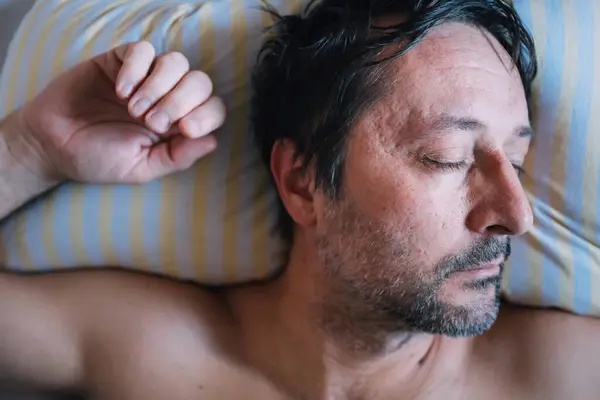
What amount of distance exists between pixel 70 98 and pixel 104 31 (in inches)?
7.0

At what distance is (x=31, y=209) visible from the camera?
A: 1.12 metres

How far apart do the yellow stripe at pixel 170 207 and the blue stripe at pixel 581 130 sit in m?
0.65

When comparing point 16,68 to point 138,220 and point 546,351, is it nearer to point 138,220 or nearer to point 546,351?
point 138,220

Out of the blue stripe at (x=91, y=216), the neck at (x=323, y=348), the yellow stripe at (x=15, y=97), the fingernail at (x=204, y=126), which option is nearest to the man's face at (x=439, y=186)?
the neck at (x=323, y=348)

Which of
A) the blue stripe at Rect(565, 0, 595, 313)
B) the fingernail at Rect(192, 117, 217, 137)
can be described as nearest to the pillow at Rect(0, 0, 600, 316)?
the blue stripe at Rect(565, 0, 595, 313)

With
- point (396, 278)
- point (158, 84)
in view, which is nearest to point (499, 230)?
point (396, 278)

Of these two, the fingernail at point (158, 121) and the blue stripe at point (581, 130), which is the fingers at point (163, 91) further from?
the blue stripe at point (581, 130)

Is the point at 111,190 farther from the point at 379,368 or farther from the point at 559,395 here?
the point at 559,395

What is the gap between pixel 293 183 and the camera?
1.04m

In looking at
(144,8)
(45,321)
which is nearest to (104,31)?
(144,8)

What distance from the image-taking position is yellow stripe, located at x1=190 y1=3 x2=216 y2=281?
108cm

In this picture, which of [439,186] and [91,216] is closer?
[439,186]

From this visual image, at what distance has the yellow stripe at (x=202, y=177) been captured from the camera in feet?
3.56

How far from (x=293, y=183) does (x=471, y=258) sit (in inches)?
12.1
